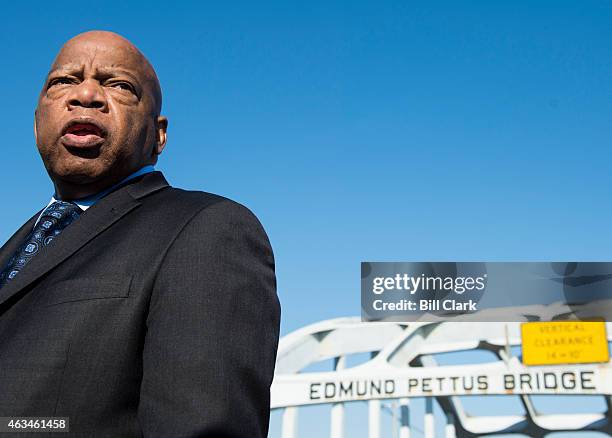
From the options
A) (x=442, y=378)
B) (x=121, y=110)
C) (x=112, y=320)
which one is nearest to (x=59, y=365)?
(x=112, y=320)

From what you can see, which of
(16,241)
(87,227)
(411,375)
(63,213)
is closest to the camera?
(87,227)

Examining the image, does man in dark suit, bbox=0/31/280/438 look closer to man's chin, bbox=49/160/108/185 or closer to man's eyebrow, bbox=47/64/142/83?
man's chin, bbox=49/160/108/185

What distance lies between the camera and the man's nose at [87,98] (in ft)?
8.06

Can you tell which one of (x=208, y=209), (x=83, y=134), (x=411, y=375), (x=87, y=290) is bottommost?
(x=87, y=290)

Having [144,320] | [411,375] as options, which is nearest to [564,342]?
[411,375]

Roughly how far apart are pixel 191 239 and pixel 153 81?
84 centimetres

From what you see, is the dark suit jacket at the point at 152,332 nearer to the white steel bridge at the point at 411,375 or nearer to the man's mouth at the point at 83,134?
the man's mouth at the point at 83,134

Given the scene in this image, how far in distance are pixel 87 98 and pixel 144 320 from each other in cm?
84

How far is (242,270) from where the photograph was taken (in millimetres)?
1986

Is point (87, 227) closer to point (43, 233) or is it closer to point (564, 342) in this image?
point (43, 233)

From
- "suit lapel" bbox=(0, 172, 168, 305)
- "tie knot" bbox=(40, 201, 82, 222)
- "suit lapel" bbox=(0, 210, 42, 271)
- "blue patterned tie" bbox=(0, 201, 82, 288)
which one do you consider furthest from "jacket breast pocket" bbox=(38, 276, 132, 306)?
"suit lapel" bbox=(0, 210, 42, 271)

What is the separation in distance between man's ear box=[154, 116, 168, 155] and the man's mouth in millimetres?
285

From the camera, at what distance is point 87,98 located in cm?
246

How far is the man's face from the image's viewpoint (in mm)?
2438
